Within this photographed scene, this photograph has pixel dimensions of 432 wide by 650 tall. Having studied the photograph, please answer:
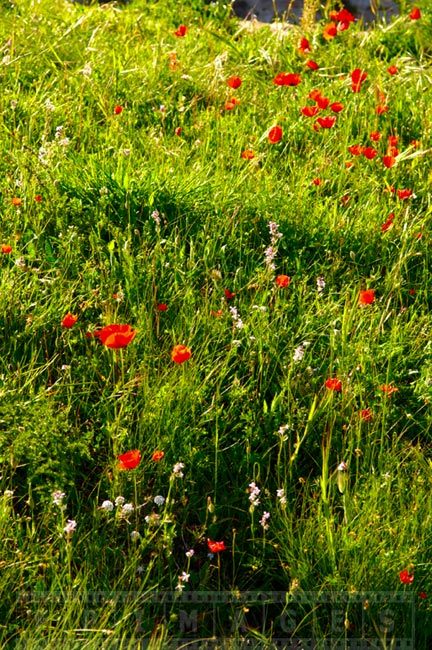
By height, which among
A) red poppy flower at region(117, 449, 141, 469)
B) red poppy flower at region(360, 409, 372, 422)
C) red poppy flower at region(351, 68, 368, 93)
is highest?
red poppy flower at region(351, 68, 368, 93)

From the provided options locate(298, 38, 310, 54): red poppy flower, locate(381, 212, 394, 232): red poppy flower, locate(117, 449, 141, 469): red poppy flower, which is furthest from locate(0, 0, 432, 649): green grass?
locate(298, 38, 310, 54): red poppy flower

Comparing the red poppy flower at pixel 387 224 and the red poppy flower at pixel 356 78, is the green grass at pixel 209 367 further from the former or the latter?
the red poppy flower at pixel 356 78

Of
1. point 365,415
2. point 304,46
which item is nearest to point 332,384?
point 365,415

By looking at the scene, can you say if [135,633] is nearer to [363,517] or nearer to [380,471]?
[363,517]

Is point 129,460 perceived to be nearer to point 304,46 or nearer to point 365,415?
point 365,415

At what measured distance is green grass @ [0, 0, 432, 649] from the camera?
236 centimetres

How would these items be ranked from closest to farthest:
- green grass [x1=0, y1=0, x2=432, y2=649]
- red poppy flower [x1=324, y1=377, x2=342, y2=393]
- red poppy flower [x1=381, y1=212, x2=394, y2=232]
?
1. green grass [x1=0, y1=0, x2=432, y2=649]
2. red poppy flower [x1=324, y1=377, x2=342, y2=393]
3. red poppy flower [x1=381, y1=212, x2=394, y2=232]

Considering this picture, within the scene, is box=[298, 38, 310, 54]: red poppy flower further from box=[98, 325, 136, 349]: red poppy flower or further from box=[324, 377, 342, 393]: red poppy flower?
box=[98, 325, 136, 349]: red poppy flower

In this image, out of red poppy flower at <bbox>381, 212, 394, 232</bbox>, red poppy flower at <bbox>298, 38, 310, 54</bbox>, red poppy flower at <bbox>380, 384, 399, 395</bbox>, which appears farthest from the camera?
Result: red poppy flower at <bbox>298, 38, 310, 54</bbox>

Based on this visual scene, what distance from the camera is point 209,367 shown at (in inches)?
113

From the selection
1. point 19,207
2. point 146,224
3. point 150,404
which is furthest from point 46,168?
point 150,404

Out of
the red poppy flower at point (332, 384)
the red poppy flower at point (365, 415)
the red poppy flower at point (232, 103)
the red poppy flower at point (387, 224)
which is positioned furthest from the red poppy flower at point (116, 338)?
the red poppy flower at point (232, 103)

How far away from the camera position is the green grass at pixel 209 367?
236 centimetres

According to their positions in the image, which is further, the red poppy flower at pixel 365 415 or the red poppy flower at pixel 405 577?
the red poppy flower at pixel 365 415
